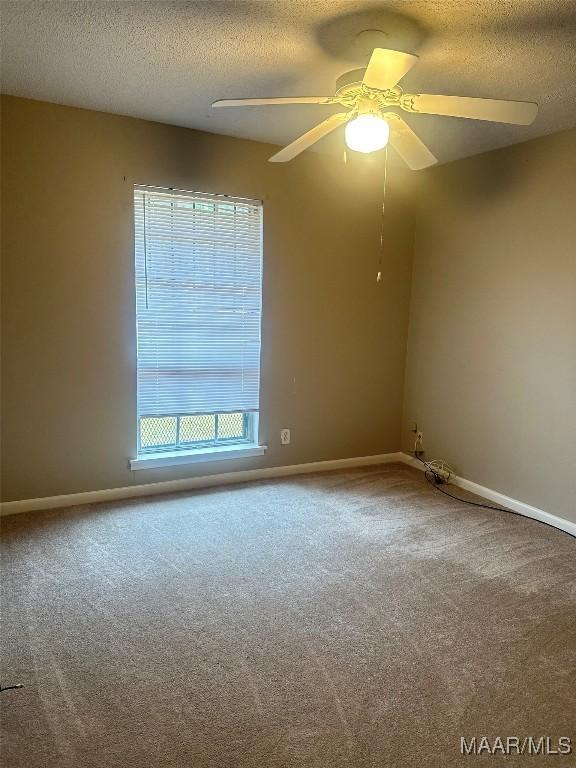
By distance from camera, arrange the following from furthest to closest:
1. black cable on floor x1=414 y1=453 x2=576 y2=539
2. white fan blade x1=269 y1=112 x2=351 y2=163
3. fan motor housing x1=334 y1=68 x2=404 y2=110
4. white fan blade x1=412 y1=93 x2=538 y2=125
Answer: black cable on floor x1=414 y1=453 x2=576 y2=539 → white fan blade x1=269 y1=112 x2=351 y2=163 → fan motor housing x1=334 y1=68 x2=404 y2=110 → white fan blade x1=412 y1=93 x2=538 y2=125

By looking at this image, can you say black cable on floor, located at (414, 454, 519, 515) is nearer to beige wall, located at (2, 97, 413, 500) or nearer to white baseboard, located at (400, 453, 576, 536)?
white baseboard, located at (400, 453, 576, 536)

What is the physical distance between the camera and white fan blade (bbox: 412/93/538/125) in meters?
1.93

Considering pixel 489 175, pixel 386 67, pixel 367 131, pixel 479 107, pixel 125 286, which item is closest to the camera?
pixel 386 67

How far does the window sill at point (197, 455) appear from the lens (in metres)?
3.58

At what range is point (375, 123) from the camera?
209 cm

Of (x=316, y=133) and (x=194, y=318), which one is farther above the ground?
(x=316, y=133)

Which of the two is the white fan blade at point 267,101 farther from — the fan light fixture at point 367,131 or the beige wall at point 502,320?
the beige wall at point 502,320

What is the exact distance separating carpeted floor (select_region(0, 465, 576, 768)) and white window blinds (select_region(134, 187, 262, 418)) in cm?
84

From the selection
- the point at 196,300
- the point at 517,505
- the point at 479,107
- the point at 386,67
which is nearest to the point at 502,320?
the point at 517,505

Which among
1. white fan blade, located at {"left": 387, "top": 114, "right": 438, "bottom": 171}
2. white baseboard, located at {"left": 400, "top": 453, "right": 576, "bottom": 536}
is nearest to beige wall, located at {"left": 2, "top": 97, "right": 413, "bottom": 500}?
white baseboard, located at {"left": 400, "top": 453, "right": 576, "bottom": 536}

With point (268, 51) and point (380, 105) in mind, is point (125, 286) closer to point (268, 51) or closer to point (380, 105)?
point (268, 51)

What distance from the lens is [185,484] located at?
374 cm

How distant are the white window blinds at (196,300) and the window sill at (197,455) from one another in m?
0.30

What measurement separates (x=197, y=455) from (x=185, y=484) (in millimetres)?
230
